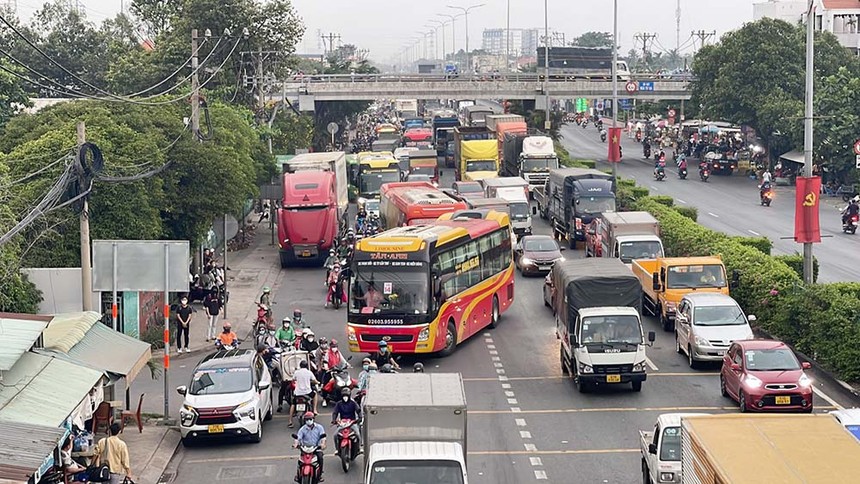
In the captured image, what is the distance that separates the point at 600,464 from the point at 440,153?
74.6 meters

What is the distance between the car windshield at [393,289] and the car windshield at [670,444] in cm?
1046

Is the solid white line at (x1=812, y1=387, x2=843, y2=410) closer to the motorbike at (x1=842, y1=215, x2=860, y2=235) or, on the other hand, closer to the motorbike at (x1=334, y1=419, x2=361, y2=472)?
the motorbike at (x1=334, y1=419, x2=361, y2=472)

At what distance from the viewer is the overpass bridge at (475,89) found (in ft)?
289

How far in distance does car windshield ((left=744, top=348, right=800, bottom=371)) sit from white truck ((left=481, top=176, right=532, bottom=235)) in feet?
78.8

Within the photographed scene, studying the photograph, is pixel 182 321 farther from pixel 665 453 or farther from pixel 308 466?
pixel 665 453

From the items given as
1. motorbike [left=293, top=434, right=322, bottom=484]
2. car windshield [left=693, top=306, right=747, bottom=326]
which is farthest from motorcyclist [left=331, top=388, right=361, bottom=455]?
car windshield [left=693, top=306, right=747, bottom=326]

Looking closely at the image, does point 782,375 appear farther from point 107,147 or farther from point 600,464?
point 107,147

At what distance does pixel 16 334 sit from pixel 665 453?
31.9 feet

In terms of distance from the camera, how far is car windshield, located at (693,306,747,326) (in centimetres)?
2792

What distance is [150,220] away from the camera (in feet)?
101

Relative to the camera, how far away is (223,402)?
2208cm

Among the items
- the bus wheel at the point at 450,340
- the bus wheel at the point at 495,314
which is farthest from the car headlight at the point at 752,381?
the bus wheel at the point at 495,314

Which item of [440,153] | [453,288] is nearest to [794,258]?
[453,288]

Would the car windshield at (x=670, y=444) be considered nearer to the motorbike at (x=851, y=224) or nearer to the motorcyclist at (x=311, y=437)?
the motorcyclist at (x=311, y=437)
